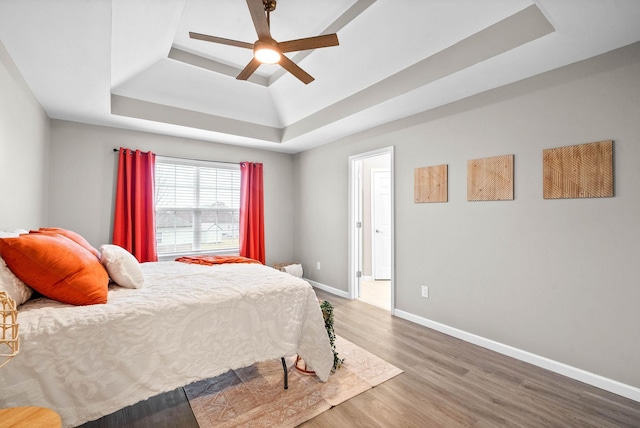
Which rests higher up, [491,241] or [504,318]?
[491,241]

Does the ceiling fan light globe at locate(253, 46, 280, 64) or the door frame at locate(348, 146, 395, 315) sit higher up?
the ceiling fan light globe at locate(253, 46, 280, 64)

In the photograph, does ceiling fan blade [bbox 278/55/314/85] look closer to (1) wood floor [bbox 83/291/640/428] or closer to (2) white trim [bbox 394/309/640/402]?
(1) wood floor [bbox 83/291/640/428]

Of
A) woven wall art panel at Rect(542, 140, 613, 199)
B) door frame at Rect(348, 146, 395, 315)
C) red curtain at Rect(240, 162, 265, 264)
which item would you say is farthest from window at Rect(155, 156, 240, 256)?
woven wall art panel at Rect(542, 140, 613, 199)

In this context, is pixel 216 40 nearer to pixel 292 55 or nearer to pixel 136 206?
pixel 292 55

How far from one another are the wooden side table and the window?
11.2 feet

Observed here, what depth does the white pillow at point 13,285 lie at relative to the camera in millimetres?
1384

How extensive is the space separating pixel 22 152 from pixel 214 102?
2.00 metres

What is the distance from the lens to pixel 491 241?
275cm

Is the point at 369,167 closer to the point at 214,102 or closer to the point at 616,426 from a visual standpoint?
the point at 214,102

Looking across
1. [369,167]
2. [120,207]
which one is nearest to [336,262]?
[369,167]

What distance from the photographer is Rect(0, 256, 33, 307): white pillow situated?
1384 millimetres

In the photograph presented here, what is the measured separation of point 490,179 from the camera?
8.96 ft

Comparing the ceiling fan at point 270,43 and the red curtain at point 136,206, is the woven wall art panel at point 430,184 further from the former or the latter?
the red curtain at point 136,206

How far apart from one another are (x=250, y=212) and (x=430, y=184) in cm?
282
